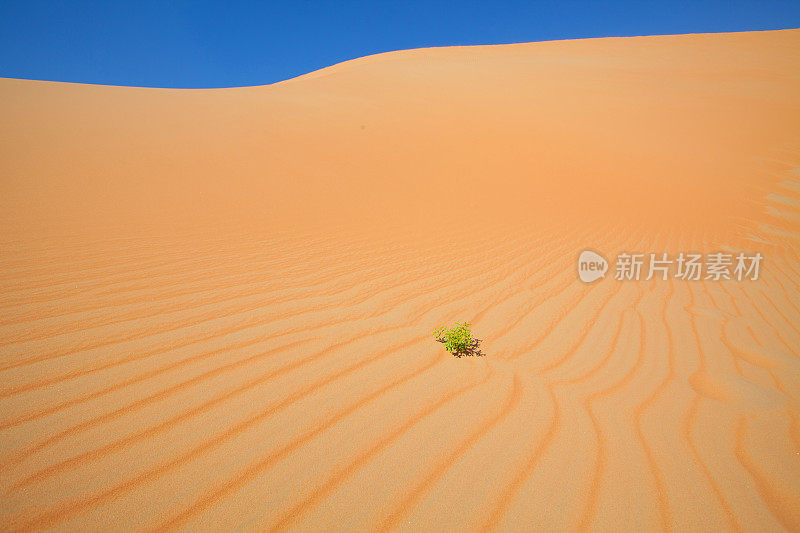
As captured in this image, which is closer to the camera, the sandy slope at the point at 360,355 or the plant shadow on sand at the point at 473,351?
the sandy slope at the point at 360,355

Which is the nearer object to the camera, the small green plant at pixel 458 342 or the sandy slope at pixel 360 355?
the sandy slope at pixel 360 355

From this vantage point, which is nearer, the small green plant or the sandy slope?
the sandy slope

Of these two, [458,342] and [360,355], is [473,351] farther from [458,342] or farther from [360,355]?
[360,355]

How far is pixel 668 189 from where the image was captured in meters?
8.98

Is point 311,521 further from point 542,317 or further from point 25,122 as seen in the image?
point 25,122

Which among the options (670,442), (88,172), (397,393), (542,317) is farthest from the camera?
(88,172)

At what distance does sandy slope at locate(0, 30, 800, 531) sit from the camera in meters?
1.38

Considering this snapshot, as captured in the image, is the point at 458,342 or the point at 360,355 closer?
the point at 360,355

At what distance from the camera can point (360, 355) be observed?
7.22 ft

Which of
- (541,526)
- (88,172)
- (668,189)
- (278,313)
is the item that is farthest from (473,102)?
(541,526)

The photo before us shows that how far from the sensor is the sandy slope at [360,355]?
1377 millimetres

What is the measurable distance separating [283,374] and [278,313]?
0.75 meters

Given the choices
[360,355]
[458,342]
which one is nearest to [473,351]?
[458,342]

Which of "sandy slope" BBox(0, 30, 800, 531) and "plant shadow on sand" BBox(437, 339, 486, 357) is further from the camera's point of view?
"plant shadow on sand" BBox(437, 339, 486, 357)
